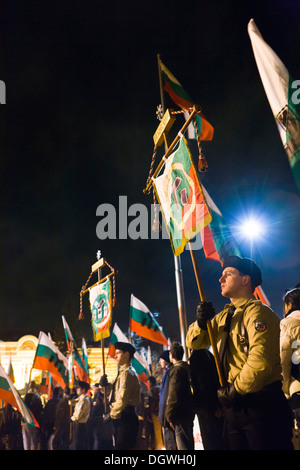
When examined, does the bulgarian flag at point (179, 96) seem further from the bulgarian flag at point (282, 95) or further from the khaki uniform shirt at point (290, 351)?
the khaki uniform shirt at point (290, 351)

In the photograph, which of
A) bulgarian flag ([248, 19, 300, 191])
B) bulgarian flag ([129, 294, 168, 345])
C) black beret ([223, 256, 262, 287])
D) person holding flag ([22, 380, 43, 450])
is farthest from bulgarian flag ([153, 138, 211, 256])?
person holding flag ([22, 380, 43, 450])

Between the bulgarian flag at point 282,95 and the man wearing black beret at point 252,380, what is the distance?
373 centimetres

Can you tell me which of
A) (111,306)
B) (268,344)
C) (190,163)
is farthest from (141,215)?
(268,344)

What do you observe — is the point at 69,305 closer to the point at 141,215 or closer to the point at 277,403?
the point at 141,215

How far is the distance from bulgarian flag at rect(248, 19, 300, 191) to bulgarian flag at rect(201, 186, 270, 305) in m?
2.31

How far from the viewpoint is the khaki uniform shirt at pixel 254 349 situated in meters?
3.03

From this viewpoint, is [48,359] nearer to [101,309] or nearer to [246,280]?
[101,309]

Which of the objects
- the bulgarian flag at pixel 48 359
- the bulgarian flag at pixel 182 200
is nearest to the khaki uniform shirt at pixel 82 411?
the bulgarian flag at pixel 48 359

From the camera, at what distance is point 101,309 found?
444 inches

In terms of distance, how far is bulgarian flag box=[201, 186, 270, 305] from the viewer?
331 inches

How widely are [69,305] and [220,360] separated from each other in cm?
5324

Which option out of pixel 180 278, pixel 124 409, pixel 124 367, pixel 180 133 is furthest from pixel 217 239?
pixel 124 409

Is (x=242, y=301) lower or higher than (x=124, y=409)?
higher

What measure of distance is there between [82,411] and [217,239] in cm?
572
